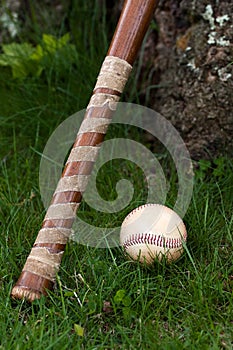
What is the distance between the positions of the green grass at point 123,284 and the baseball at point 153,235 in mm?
40

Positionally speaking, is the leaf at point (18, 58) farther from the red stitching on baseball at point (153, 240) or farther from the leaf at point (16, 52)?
the red stitching on baseball at point (153, 240)

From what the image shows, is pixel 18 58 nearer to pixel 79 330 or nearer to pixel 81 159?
pixel 81 159

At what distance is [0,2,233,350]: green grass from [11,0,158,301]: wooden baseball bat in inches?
2.5

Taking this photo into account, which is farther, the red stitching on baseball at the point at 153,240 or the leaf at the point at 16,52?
the leaf at the point at 16,52

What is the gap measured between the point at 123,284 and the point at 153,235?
0.18m

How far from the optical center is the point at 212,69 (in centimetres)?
232

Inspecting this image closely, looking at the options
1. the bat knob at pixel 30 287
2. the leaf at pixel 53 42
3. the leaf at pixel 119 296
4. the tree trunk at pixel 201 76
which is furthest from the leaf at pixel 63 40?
the leaf at pixel 119 296

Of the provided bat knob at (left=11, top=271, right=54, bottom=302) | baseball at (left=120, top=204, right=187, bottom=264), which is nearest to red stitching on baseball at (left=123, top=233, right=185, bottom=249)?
baseball at (left=120, top=204, right=187, bottom=264)

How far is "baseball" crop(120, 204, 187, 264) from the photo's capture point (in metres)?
1.78

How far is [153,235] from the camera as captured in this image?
70.3 inches

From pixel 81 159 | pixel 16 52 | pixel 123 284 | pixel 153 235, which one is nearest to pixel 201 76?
pixel 81 159

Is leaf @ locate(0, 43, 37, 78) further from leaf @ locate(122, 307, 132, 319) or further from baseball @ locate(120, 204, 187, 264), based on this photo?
leaf @ locate(122, 307, 132, 319)

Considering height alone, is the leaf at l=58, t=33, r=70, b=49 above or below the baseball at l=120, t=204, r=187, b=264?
above

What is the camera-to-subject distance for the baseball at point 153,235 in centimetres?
178
